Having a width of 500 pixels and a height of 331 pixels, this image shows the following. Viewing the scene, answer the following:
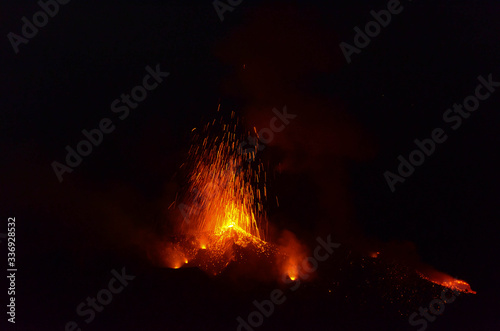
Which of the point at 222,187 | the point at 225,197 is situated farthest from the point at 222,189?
the point at 225,197

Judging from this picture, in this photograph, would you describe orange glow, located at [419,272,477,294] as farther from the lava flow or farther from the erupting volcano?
the lava flow

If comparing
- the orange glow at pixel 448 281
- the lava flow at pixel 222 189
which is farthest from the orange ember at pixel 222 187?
the orange glow at pixel 448 281

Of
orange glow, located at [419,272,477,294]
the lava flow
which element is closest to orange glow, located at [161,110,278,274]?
the lava flow

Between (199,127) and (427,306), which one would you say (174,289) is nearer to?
(199,127)

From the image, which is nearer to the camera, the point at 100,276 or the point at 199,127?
the point at 100,276

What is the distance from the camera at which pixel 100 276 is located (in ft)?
14.1

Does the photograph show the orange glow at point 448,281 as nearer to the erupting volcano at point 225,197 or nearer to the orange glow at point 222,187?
the erupting volcano at point 225,197

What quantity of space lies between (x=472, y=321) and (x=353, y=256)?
5.27 ft

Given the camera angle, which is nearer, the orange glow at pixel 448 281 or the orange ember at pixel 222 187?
the orange glow at pixel 448 281

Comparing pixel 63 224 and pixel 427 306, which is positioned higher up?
pixel 63 224

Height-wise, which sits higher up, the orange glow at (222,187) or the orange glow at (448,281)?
the orange glow at (222,187)

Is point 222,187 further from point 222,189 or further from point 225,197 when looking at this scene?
point 225,197

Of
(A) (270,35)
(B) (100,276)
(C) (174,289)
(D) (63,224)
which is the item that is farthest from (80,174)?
(A) (270,35)

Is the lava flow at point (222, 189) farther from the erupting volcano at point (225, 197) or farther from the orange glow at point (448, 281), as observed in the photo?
the orange glow at point (448, 281)
